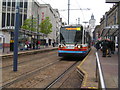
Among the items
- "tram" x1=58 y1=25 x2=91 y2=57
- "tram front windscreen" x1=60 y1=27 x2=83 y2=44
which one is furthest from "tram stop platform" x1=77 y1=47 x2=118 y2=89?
"tram front windscreen" x1=60 y1=27 x2=83 y2=44

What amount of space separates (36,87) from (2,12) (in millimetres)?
40950

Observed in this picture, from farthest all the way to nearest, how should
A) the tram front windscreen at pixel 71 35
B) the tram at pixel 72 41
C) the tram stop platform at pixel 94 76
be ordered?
the tram front windscreen at pixel 71 35 < the tram at pixel 72 41 < the tram stop platform at pixel 94 76

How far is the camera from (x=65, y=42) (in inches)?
500

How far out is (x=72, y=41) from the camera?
494 inches

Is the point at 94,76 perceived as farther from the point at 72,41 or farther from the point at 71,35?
the point at 71,35

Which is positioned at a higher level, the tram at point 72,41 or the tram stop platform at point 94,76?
the tram at point 72,41

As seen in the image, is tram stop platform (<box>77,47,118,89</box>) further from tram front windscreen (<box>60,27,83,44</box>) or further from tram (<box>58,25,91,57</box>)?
tram front windscreen (<box>60,27,83,44</box>)

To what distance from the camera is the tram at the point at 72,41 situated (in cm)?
1242

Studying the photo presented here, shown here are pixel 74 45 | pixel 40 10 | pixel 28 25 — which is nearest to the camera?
pixel 74 45

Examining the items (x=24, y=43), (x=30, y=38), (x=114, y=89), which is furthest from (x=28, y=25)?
(x=114, y=89)

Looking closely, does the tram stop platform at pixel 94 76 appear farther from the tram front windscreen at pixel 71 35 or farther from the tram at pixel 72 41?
the tram front windscreen at pixel 71 35

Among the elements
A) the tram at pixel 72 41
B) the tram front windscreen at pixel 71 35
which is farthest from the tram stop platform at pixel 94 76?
the tram front windscreen at pixel 71 35

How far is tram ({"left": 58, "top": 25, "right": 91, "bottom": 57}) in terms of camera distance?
12422 mm

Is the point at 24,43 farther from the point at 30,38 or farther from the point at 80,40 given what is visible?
the point at 80,40
